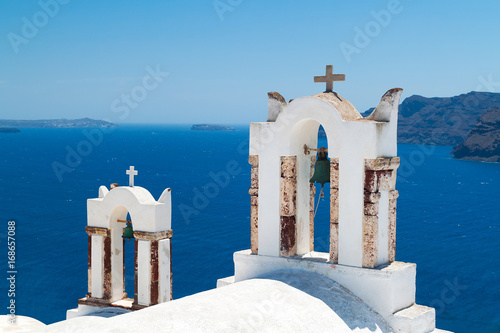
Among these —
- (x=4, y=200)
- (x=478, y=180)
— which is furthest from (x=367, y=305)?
(x=478, y=180)

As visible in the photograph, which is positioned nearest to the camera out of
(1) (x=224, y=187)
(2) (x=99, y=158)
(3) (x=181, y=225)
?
(3) (x=181, y=225)

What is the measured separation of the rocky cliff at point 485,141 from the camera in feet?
443

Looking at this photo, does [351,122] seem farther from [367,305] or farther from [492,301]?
[492,301]

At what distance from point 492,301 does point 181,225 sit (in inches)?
1055

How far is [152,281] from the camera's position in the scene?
11727 millimetres

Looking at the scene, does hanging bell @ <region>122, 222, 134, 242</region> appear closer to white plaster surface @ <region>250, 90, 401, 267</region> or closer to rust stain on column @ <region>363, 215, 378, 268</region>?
white plaster surface @ <region>250, 90, 401, 267</region>

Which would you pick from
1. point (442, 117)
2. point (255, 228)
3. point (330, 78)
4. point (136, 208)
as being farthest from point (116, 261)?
point (442, 117)

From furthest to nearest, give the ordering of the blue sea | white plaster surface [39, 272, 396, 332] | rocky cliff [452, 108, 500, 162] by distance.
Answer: rocky cliff [452, 108, 500, 162], the blue sea, white plaster surface [39, 272, 396, 332]

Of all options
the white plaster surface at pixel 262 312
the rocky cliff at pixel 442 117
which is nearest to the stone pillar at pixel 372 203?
the white plaster surface at pixel 262 312

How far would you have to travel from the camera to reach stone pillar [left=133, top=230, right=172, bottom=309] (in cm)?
1172

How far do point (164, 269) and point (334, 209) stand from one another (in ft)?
13.7

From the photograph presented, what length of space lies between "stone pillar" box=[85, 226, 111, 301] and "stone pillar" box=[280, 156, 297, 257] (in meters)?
4.11

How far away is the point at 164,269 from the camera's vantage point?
1191 centimetres

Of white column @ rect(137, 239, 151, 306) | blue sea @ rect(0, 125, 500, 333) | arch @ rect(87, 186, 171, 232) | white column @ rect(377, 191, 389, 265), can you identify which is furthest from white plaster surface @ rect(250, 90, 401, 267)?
blue sea @ rect(0, 125, 500, 333)
